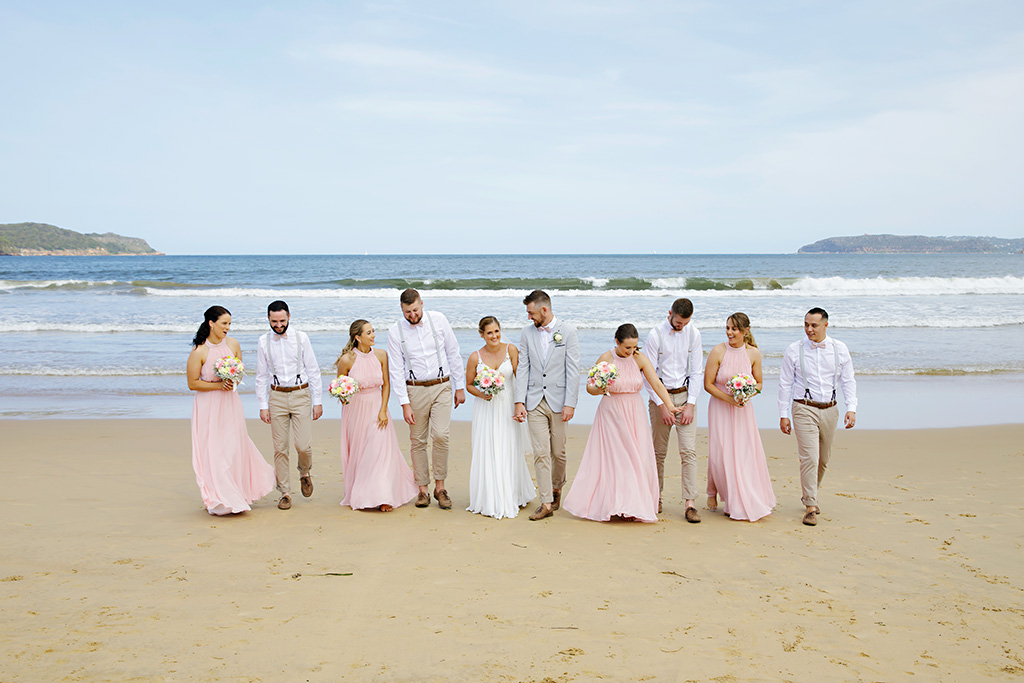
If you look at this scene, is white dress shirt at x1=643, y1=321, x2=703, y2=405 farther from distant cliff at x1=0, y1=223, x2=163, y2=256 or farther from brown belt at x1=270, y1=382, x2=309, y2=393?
distant cliff at x1=0, y1=223, x2=163, y2=256

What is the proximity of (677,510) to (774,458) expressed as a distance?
8.84 feet

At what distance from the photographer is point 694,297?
33.7 meters

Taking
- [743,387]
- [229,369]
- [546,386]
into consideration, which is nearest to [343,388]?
[229,369]

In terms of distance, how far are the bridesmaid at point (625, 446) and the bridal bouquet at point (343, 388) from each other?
232 cm

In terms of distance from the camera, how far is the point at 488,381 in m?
6.46

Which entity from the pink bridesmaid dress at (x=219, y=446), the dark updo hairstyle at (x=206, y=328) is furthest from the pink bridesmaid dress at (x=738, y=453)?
the dark updo hairstyle at (x=206, y=328)

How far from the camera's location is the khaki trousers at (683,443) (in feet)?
21.5

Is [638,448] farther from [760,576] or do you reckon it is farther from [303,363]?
[303,363]

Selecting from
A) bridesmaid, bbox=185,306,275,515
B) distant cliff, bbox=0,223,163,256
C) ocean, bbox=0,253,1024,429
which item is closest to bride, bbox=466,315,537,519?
bridesmaid, bbox=185,306,275,515

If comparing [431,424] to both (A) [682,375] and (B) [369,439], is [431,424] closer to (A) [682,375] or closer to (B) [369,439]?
(B) [369,439]

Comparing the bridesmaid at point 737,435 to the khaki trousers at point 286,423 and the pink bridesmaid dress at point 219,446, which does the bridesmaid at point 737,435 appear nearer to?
the khaki trousers at point 286,423

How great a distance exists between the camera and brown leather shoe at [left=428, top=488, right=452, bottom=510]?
6.92 m

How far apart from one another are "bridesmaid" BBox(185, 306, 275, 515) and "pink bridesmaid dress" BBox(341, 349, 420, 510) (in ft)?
3.17

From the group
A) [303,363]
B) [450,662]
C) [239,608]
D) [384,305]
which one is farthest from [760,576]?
[384,305]
